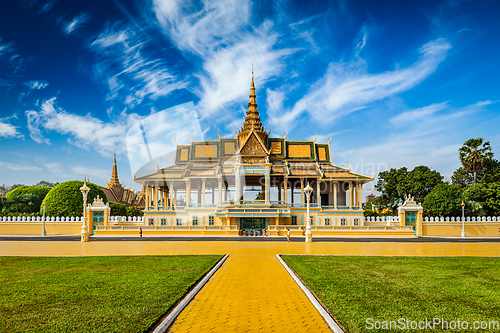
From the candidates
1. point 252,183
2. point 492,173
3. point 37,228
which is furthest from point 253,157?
point 492,173

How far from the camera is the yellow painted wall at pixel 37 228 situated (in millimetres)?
37156

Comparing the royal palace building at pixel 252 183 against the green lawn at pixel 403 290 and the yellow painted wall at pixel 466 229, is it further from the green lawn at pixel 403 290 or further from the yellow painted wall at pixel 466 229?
the green lawn at pixel 403 290

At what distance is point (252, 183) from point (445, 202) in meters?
25.5

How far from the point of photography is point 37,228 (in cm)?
3741

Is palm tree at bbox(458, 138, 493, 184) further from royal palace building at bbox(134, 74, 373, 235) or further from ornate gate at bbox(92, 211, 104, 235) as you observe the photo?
ornate gate at bbox(92, 211, 104, 235)

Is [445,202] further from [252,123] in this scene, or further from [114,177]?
[114,177]

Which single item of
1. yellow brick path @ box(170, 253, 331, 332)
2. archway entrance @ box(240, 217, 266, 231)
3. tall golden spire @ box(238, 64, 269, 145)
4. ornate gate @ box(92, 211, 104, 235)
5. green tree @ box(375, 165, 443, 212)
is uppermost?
tall golden spire @ box(238, 64, 269, 145)

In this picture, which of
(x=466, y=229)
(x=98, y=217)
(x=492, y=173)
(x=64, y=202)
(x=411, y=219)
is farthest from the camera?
(x=64, y=202)

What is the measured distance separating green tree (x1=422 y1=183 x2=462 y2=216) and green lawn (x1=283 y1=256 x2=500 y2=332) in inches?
1170

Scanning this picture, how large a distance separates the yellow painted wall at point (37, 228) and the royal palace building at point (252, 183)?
8268mm

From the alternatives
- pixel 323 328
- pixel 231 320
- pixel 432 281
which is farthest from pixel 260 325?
pixel 432 281

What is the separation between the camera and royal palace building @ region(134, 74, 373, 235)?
3706cm

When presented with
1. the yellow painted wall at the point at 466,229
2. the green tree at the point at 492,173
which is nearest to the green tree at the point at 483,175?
the green tree at the point at 492,173

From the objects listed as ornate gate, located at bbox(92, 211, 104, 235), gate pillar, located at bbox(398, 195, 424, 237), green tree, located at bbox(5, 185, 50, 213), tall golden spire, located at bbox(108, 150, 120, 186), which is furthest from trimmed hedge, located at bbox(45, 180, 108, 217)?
gate pillar, located at bbox(398, 195, 424, 237)
